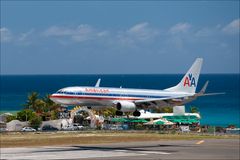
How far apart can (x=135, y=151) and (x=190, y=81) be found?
1181 inches

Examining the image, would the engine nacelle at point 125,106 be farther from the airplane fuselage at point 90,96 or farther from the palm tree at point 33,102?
the palm tree at point 33,102

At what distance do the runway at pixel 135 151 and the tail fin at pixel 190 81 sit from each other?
46.1 ft

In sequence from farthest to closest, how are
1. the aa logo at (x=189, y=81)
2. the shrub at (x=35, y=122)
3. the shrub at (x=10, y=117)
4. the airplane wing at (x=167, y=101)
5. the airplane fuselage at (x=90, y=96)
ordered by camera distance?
the shrub at (x=10, y=117)
the shrub at (x=35, y=122)
the aa logo at (x=189, y=81)
the airplane wing at (x=167, y=101)
the airplane fuselage at (x=90, y=96)

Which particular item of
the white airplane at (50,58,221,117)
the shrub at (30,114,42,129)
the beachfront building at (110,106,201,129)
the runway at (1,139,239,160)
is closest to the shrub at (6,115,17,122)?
the shrub at (30,114,42,129)

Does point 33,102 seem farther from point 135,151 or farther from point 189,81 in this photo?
point 135,151

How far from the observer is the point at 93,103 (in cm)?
8144

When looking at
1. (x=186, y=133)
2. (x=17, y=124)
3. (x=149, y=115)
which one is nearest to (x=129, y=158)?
(x=186, y=133)

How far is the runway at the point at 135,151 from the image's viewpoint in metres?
60.1

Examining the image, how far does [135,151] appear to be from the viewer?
66.7 meters

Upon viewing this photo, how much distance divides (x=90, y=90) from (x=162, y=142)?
429 inches

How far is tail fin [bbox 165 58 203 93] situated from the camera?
92931mm

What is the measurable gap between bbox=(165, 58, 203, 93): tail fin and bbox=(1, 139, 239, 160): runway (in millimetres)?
14040

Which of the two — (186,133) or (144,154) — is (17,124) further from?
(144,154)

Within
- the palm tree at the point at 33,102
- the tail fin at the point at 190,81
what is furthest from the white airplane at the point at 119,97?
the palm tree at the point at 33,102
